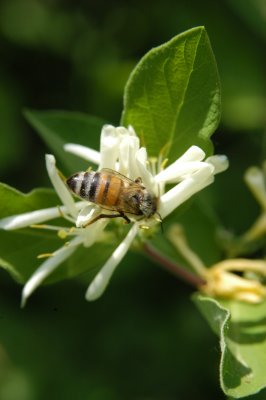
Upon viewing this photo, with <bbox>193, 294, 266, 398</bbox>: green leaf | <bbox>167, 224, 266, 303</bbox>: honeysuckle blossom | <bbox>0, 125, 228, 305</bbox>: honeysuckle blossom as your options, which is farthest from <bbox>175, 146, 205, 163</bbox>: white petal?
<bbox>167, 224, 266, 303</bbox>: honeysuckle blossom

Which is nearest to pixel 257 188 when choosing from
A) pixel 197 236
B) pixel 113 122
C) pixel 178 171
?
pixel 197 236

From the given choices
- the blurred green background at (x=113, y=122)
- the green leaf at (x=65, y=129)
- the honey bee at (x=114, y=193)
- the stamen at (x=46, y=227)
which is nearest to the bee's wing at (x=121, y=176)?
the honey bee at (x=114, y=193)

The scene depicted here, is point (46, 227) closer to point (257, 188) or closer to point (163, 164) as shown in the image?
point (163, 164)

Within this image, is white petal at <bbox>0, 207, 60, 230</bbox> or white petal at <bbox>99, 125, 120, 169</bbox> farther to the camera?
white petal at <bbox>0, 207, 60, 230</bbox>

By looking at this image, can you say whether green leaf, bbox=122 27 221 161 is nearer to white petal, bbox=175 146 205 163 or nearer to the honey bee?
white petal, bbox=175 146 205 163

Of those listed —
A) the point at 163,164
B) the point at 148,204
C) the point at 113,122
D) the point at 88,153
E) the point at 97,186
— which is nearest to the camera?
the point at 97,186

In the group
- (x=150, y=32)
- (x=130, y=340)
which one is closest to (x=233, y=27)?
(x=150, y=32)
